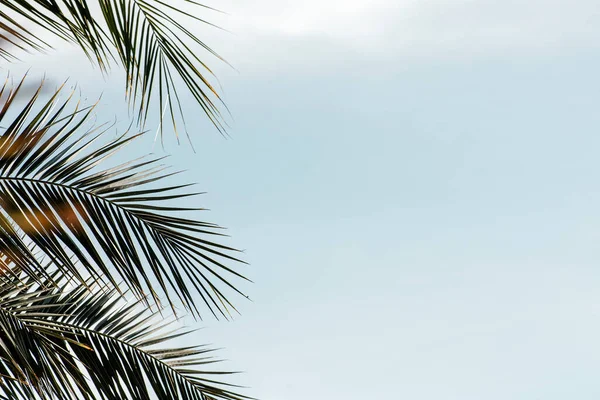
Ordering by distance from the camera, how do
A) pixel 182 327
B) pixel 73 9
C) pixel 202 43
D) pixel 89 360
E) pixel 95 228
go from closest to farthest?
pixel 73 9 < pixel 202 43 < pixel 95 228 < pixel 89 360 < pixel 182 327

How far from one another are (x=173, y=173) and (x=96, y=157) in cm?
31

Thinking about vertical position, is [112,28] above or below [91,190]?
above

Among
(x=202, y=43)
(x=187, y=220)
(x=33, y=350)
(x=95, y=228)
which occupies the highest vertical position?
(x=202, y=43)

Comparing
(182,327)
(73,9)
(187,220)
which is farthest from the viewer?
(182,327)

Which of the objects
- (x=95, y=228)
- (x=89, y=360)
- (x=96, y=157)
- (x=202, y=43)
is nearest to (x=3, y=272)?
(x=95, y=228)

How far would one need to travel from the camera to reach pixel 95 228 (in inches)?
91.2

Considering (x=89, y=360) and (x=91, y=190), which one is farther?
(x=89, y=360)

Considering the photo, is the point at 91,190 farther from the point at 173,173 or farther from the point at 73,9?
the point at 73,9

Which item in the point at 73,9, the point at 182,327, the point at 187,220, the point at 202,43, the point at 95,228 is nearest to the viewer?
the point at 73,9

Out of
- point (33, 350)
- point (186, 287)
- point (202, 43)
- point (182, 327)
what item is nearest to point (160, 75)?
point (202, 43)

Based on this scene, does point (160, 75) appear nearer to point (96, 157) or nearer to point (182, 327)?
point (96, 157)

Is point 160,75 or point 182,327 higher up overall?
A: point 160,75

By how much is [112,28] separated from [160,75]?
1.40 feet

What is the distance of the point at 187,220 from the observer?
97.7 inches
